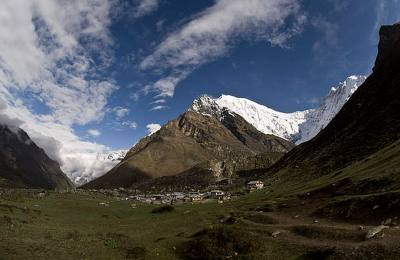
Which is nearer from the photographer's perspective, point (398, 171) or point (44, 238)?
point (44, 238)

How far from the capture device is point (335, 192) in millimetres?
82875

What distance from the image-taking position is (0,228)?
5556 cm

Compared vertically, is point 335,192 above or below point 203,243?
above

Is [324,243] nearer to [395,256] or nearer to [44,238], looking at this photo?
[395,256]

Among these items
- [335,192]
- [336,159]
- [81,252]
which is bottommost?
[81,252]

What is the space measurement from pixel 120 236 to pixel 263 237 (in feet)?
66.2

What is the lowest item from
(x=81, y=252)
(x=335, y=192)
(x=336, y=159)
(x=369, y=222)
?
(x=81, y=252)

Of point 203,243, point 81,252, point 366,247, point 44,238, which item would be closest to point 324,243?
point 366,247

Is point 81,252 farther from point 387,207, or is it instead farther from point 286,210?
A: point 286,210

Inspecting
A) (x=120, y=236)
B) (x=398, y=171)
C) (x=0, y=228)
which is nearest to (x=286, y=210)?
(x=398, y=171)

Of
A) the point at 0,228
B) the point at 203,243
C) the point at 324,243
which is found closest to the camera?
the point at 324,243

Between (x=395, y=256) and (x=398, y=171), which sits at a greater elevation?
(x=398, y=171)

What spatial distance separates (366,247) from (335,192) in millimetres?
46619

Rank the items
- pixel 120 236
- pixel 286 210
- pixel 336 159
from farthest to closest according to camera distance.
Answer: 1. pixel 336 159
2. pixel 286 210
3. pixel 120 236
